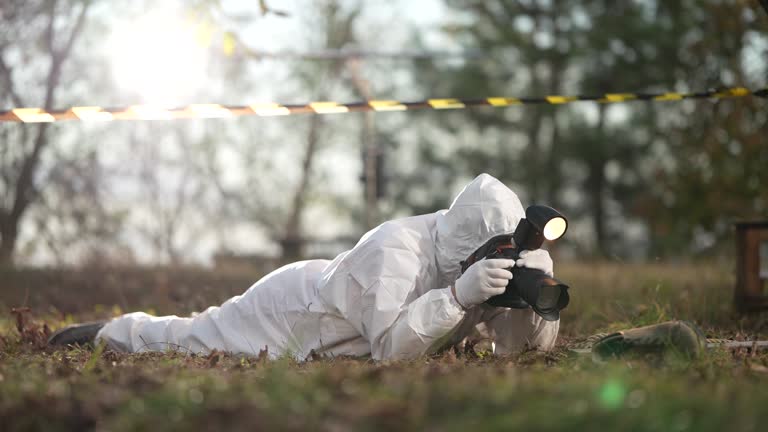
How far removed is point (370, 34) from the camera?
24172mm

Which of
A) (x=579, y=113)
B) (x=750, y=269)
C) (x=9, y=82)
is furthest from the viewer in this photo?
(x=579, y=113)

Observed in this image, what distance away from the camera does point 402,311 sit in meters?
3.65

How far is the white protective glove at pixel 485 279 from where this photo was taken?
3.41m

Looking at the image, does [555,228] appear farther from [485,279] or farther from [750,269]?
[750,269]

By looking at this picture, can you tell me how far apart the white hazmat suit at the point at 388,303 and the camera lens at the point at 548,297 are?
0.11 metres

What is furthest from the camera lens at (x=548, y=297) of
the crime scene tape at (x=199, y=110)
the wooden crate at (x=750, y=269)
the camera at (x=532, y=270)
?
the wooden crate at (x=750, y=269)

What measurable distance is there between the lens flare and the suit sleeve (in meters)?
0.46

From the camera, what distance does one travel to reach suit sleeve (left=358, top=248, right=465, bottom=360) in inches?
140

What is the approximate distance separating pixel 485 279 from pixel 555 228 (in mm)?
352

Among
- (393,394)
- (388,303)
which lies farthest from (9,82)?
(393,394)

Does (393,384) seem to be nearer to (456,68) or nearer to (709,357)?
(709,357)

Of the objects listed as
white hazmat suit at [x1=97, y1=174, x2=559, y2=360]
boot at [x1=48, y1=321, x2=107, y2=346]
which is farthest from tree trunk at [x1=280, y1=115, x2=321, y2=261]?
white hazmat suit at [x1=97, y1=174, x2=559, y2=360]

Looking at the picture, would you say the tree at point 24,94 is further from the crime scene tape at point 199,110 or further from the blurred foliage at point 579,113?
the blurred foliage at point 579,113

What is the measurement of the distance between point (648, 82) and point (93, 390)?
23884mm
